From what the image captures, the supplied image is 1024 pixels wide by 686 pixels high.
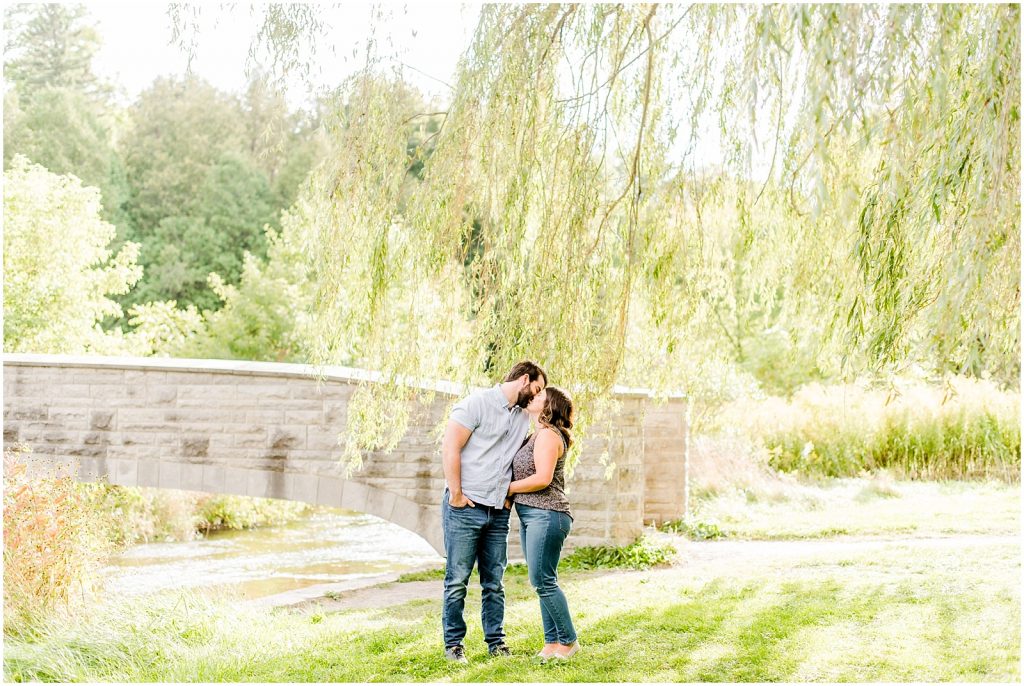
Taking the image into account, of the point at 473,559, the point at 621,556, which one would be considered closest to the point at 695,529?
the point at 621,556

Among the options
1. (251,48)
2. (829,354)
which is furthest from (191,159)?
(829,354)

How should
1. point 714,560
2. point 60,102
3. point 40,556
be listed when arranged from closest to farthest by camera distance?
point 40,556
point 714,560
point 60,102

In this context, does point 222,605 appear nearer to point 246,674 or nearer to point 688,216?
point 246,674

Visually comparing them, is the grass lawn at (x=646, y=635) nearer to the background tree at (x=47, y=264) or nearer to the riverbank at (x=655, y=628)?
the riverbank at (x=655, y=628)

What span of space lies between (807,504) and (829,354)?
6271 millimetres

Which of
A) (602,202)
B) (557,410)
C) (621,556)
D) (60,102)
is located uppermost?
(60,102)

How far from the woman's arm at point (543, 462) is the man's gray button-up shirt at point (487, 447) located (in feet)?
0.37

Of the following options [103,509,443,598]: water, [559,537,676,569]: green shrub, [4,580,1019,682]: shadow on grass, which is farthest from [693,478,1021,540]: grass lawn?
[103,509,443,598]: water

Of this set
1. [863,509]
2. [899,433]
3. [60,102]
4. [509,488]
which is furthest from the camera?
[60,102]

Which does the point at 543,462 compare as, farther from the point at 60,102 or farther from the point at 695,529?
the point at 60,102

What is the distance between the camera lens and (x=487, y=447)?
16.1 ft

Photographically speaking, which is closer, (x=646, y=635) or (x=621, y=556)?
(x=646, y=635)

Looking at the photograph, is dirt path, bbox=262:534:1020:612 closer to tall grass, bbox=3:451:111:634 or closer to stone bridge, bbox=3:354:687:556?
stone bridge, bbox=3:354:687:556

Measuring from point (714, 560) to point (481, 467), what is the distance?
4.22m
